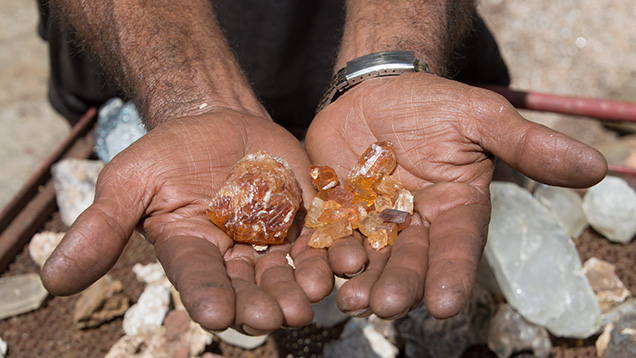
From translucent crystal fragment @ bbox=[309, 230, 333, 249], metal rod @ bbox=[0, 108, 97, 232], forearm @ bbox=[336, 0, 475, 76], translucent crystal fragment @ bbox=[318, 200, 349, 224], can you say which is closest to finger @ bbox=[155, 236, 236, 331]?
translucent crystal fragment @ bbox=[309, 230, 333, 249]

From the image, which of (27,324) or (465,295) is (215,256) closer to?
(465,295)

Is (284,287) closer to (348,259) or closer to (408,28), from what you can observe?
(348,259)

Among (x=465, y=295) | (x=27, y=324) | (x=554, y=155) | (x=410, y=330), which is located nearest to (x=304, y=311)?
(x=465, y=295)

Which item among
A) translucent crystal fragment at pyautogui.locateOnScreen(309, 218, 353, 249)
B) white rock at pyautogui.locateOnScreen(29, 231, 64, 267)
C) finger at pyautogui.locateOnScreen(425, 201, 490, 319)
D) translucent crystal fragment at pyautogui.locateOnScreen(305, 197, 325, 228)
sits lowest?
white rock at pyautogui.locateOnScreen(29, 231, 64, 267)

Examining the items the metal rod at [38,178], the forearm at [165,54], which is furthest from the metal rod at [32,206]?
the forearm at [165,54]

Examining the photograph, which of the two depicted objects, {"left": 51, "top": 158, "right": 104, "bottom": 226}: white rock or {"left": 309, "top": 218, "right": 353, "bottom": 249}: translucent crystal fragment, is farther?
{"left": 51, "top": 158, "right": 104, "bottom": 226}: white rock

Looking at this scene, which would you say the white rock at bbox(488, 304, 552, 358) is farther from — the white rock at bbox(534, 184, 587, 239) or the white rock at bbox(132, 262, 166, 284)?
the white rock at bbox(132, 262, 166, 284)
